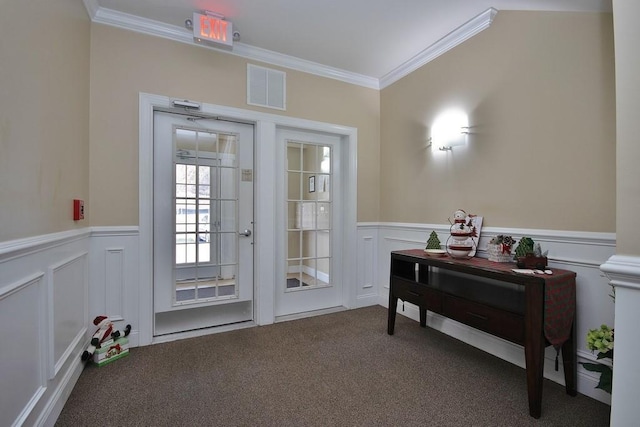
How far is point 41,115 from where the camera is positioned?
1.50 m

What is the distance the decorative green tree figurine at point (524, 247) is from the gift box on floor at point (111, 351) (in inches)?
114

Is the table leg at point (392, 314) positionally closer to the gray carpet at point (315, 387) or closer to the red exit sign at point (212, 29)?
the gray carpet at point (315, 387)

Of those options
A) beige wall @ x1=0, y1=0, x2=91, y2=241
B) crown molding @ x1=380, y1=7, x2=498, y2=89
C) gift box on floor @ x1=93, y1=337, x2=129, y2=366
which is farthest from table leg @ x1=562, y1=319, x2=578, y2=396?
gift box on floor @ x1=93, y1=337, x2=129, y2=366

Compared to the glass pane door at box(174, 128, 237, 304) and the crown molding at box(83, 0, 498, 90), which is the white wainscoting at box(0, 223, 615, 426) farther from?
the crown molding at box(83, 0, 498, 90)

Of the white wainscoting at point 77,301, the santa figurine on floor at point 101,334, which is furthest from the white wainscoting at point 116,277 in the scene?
the santa figurine on floor at point 101,334

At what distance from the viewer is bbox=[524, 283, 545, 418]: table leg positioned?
164cm

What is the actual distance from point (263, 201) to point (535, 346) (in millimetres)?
2315

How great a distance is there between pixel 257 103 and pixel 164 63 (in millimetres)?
826

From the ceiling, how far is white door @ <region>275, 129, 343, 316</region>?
2.74 feet

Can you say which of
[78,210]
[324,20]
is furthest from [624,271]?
[78,210]

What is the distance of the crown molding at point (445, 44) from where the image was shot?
2355mm

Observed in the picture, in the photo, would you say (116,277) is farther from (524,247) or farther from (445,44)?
(445,44)

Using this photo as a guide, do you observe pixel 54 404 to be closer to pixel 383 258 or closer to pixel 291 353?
pixel 291 353

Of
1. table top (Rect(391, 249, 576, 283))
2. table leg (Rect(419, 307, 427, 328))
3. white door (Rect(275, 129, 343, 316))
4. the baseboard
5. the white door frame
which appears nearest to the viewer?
the baseboard
